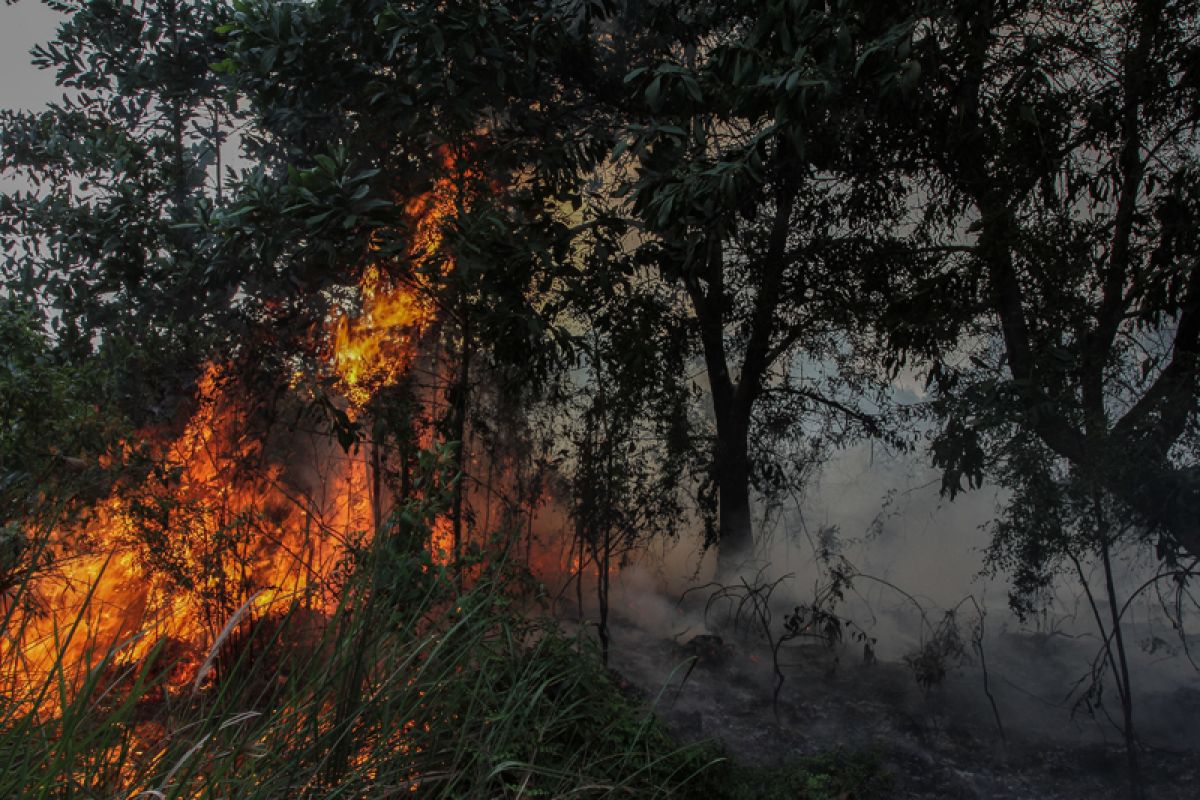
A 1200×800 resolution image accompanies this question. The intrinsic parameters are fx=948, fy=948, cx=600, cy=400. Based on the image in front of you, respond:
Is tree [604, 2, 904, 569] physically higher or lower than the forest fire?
higher

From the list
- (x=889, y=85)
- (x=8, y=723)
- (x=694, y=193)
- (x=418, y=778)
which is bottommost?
(x=418, y=778)

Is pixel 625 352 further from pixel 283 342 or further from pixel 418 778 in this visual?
pixel 418 778

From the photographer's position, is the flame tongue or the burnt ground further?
the flame tongue

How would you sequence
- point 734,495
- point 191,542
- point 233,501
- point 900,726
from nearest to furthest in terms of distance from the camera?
point 191,542, point 900,726, point 233,501, point 734,495

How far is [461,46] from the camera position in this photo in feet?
14.5

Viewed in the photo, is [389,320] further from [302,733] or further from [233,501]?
[302,733]

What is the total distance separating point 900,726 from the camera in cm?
560

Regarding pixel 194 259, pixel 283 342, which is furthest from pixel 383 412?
pixel 194 259

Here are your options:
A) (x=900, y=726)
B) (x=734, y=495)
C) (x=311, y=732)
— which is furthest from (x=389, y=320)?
(x=311, y=732)

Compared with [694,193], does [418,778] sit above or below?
below

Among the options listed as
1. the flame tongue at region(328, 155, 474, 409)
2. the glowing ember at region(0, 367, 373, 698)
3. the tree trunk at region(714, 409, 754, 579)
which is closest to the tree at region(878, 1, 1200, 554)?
the tree trunk at region(714, 409, 754, 579)

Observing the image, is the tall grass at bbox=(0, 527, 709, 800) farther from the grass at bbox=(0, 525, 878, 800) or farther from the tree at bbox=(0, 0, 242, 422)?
the tree at bbox=(0, 0, 242, 422)

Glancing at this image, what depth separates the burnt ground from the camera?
499 cm

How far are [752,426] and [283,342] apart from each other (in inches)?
138
